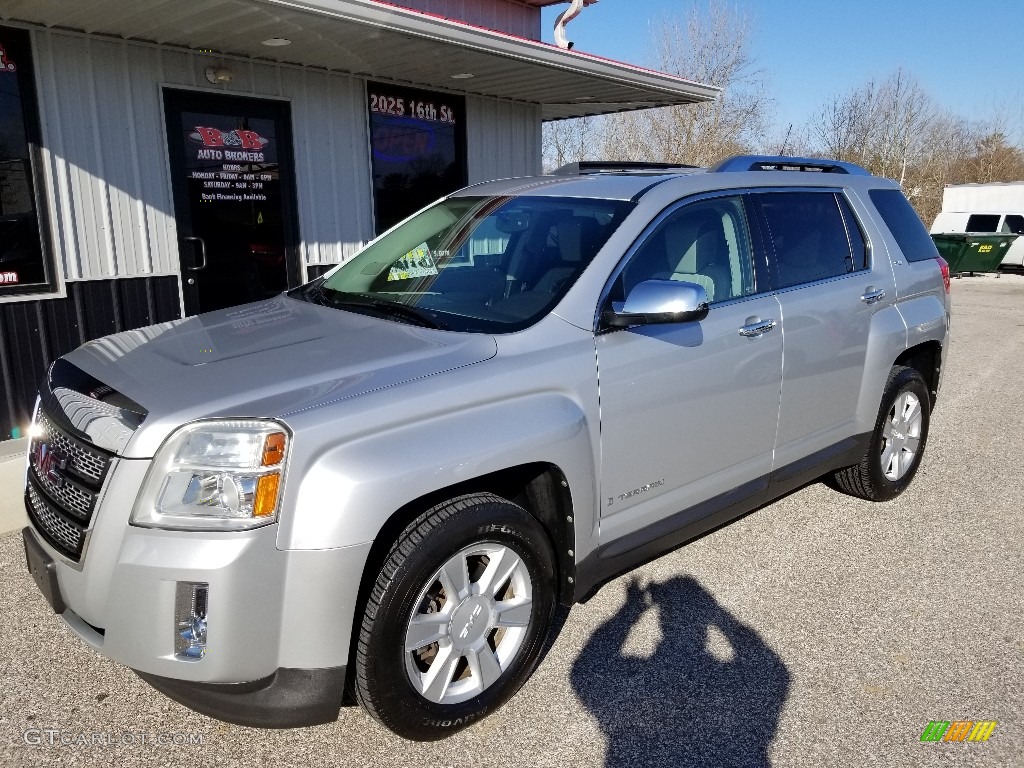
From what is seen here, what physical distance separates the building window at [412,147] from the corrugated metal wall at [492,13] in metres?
1.27

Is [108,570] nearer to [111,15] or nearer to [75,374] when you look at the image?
[75,374]

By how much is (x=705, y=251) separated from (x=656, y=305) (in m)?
0.85

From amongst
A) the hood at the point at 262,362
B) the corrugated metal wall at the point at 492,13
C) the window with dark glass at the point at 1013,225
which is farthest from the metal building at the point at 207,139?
the window with dark glass at the point at 1013,225

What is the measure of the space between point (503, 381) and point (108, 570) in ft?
4.20

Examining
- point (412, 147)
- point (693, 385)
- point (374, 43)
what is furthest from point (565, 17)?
point (693, 385)

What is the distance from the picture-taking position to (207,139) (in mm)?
6801

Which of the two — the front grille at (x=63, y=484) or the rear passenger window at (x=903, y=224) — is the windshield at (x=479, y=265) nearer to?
the front grille at (x=63, y=484)

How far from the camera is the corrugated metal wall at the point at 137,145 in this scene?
586cm

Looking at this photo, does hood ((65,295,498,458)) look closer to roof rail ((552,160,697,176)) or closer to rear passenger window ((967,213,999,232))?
roof rail ((552,160,697,176))

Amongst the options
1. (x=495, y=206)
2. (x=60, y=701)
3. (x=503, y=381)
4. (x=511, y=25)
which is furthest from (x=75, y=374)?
(x=511, y=25)

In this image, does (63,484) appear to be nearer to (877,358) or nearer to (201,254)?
(877,358)

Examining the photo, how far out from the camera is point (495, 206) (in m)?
3.77

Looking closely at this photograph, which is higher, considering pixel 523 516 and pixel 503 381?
pixel 503 381

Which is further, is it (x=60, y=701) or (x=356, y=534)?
(x=60, y=701)
